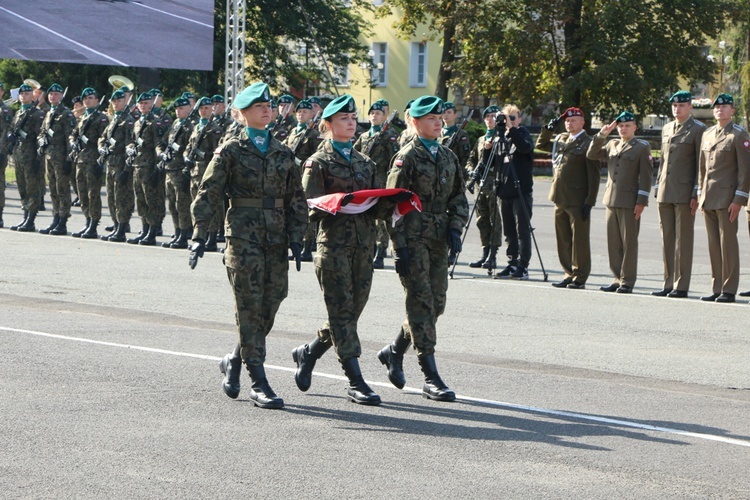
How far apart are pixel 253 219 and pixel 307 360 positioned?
100 centimetres

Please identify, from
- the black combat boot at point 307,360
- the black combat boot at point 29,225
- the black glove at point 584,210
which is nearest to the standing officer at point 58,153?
the black combat boot at point 29,225

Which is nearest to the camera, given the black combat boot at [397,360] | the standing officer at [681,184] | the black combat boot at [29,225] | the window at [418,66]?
the black combat boot at [397,360]

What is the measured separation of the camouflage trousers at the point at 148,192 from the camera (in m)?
18.7

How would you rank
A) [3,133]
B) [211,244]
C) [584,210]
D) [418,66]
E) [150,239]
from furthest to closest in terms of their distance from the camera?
[418,66] → [3,133] → [150,239] → [211,244] → [584,210]

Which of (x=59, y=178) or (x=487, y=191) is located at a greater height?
(x=487, y=191)

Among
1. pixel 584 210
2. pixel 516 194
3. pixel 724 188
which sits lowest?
pixel 584 210

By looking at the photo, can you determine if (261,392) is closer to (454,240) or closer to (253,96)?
(454,240)

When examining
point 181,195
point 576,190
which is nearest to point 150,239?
point 181,195

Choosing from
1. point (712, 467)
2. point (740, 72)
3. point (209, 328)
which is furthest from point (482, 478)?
point (740, 72)

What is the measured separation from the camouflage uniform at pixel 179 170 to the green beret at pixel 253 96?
34.0 feet

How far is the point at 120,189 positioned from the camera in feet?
63.3

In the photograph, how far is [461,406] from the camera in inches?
316

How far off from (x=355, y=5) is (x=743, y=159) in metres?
39.7

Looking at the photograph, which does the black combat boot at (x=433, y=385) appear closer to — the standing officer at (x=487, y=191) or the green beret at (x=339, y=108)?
the green beret at (x=339, y=108)
